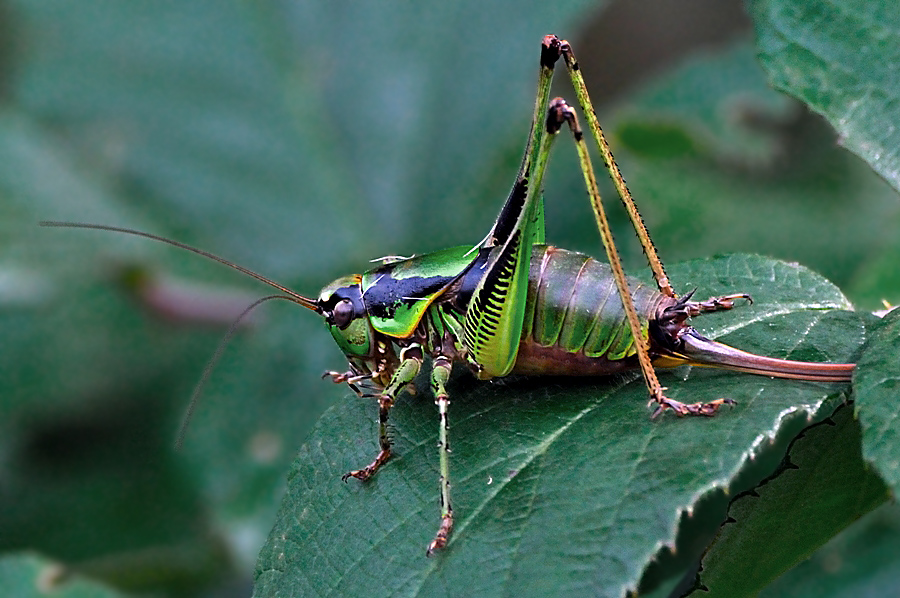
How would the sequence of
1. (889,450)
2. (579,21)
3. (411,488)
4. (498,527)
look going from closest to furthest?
(889,450), (498,527), (411,488), (579,21)

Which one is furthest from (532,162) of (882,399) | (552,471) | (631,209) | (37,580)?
(37,580)

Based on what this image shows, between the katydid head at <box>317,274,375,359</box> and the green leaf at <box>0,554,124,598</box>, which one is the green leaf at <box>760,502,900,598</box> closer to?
the katydid head at <box>317,274,375,359</box>

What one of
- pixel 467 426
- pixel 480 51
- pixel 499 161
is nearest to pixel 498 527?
pixel 467 426

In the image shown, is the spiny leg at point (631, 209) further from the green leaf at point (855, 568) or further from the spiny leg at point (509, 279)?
the green leaf at point (855, 568)

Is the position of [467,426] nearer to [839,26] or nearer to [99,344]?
[839,26]

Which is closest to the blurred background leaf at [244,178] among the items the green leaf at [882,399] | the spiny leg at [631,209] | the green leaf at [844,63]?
the spiny leg at [631,209]

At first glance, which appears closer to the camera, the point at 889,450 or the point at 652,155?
the point at 889,450

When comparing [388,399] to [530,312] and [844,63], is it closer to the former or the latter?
[530,312]
